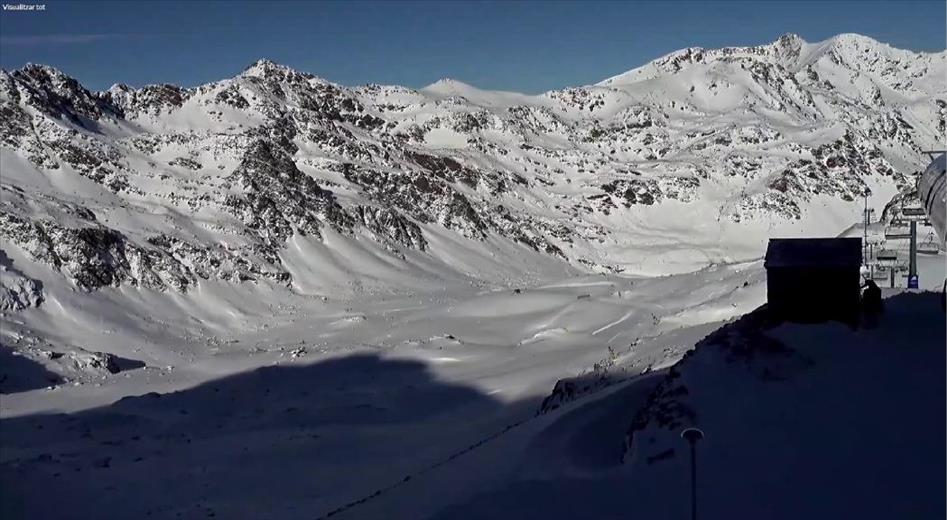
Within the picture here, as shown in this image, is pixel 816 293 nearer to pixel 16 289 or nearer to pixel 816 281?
pixel 816 281

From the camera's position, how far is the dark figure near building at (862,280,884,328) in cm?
1777

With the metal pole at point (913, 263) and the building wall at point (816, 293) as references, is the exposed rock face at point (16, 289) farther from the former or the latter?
the building wall at point (816, 293)

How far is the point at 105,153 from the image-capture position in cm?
7956

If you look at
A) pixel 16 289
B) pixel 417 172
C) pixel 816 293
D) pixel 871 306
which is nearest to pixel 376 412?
pixel 816 293

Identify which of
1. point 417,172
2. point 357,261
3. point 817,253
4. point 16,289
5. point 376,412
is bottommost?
point 376,412

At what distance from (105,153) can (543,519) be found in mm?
74153

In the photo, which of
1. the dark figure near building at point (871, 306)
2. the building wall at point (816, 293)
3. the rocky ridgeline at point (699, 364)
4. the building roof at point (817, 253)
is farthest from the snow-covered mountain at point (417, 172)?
the dark figure near building at point (871, 306)

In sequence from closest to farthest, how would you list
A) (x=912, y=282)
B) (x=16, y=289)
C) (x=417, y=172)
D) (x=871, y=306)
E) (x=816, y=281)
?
1. (x=816, y=281)
2. (x=871, y=306)
3. (x=912, y=282)
4. (x=16, y=289)
5. (x=417, y=172)

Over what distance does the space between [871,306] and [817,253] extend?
162cm

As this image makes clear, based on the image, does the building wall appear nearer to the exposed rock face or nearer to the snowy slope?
the snowy slope

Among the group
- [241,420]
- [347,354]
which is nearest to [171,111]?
[347,354]

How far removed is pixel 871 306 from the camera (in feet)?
60.0

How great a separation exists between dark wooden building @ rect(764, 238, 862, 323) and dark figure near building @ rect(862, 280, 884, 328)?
0.81 feet

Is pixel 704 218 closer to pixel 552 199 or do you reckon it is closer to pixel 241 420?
pixel 552 199
